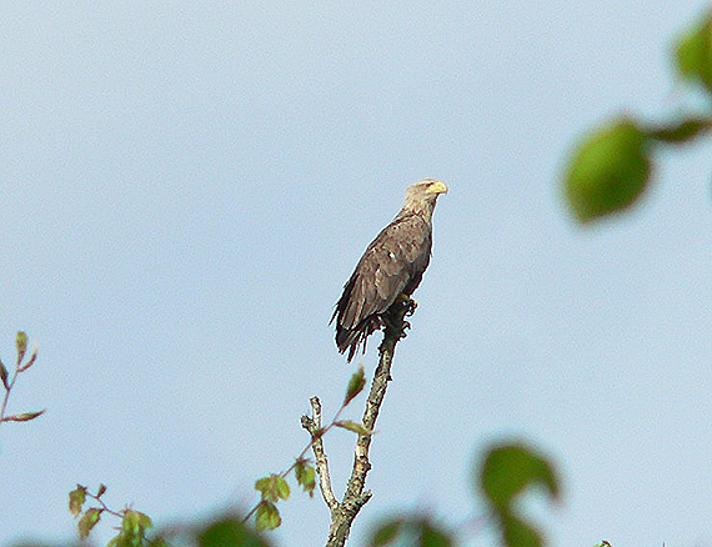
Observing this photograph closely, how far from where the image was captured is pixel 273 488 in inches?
107

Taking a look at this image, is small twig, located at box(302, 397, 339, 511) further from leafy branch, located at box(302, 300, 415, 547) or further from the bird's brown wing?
the bird's brown wing

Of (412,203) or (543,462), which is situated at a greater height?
(412,203)

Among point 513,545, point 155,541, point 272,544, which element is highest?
point 155,541

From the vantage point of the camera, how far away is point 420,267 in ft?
39.1

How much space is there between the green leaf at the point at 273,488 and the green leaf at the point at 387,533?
1755mm

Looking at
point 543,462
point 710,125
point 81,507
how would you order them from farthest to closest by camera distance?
point 81,507 → point 543,462 → point 710,125

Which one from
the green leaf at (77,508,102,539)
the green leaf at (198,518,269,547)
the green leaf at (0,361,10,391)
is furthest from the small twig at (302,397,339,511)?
the green leaf at (198,518,269,547)

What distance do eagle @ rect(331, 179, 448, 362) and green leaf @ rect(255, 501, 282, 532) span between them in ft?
26.0

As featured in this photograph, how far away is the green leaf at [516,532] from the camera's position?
0.81 metres

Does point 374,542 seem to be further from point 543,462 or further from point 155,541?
point 155,541

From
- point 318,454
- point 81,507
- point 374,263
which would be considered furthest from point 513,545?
point 374,263

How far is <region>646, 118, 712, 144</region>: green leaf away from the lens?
0.69 meters

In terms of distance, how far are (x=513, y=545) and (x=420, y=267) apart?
11112mm

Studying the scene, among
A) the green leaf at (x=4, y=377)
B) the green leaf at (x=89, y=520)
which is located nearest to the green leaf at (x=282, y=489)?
the green leaf at (x=89, y=520)
